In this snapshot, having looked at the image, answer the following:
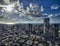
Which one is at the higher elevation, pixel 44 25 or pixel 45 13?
pixel 45 13

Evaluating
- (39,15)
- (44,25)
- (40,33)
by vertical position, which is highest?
(39,15)

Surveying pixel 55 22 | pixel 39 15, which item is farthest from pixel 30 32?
pixel 55 22

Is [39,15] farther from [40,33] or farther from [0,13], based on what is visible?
[0,13]

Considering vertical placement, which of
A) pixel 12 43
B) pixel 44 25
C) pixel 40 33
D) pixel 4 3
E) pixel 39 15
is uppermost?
pixel 4 3

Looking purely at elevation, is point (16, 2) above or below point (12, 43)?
above

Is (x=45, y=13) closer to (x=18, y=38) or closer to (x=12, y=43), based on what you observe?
(x=18, y=38)

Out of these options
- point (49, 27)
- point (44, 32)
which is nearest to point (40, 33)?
point (44, 32)

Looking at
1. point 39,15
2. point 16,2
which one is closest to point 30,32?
point 39,15
